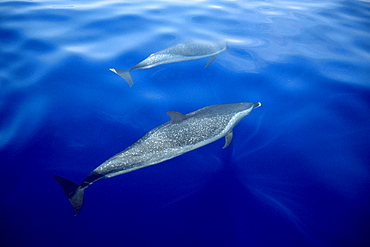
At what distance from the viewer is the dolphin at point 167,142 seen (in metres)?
2.96

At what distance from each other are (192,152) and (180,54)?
300cm

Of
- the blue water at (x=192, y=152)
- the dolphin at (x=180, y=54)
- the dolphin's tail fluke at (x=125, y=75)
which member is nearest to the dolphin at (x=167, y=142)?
the blue water at (x=192, y=152)

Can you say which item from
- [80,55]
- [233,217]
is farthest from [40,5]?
[233,217]

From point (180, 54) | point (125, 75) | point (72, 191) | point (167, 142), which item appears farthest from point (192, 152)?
point (180, 54)

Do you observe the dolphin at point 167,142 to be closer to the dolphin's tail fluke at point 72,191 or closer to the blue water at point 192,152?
the dolphin's tail fluke at point 72,191

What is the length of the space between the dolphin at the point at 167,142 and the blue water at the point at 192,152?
399 millimetres

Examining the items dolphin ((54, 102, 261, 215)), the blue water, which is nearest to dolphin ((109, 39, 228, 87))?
the blue water

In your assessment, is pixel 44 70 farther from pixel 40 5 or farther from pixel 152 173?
pixel 40 5

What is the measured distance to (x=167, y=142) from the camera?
3262 millimetres

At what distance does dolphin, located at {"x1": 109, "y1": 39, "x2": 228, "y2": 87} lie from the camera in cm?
519

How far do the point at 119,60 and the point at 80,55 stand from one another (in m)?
1.21

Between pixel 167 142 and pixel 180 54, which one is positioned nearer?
pixel 167 142

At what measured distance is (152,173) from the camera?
3.54 metres

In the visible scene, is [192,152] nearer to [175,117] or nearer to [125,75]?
[175,117]
